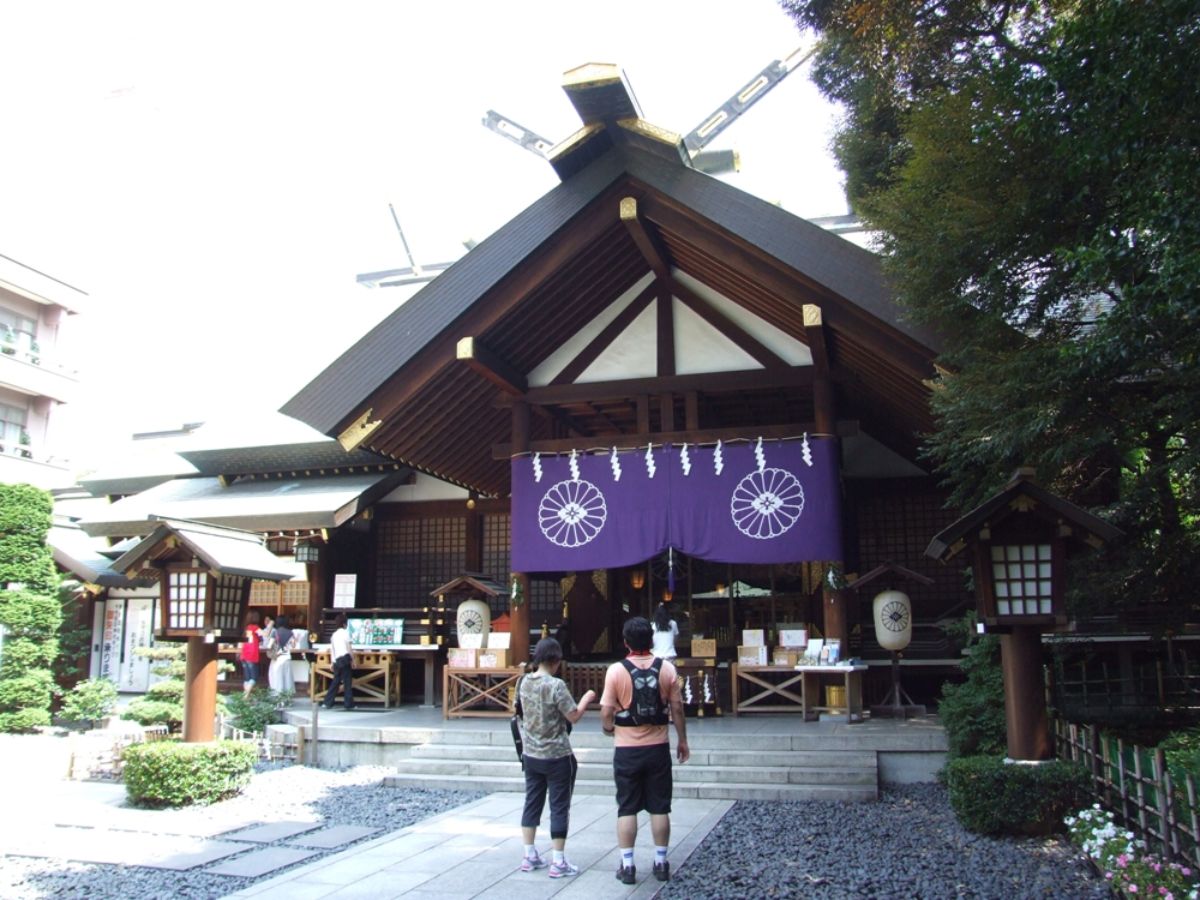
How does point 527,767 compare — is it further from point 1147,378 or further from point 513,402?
point 513,402

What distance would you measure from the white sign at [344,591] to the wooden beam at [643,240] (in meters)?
7.06

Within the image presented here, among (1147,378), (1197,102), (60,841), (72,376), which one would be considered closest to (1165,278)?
(1197,102)

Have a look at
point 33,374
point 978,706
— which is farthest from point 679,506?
point 33,374

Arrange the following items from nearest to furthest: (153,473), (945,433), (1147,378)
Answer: (1147,378) → (945,433) → (153,473)

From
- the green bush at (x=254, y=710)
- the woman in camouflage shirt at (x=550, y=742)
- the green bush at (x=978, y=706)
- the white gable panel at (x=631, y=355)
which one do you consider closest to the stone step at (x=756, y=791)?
the green bush at (x=978, y=706)

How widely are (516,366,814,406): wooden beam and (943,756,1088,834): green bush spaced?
21.0 ft

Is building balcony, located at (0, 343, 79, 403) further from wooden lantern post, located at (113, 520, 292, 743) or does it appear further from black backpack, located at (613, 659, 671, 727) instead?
black backpack, located at (613, 659, 671, 727)

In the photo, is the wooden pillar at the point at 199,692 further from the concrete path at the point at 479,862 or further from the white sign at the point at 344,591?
the white sign at the point at 344,591

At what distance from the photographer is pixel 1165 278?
15.1 ft

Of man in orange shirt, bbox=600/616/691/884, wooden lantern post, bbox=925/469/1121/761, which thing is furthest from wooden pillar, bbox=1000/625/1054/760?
man in orange shirt, bbox=600/616/691/884

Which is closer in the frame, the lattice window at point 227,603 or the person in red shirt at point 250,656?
the lattice window at point 227,603

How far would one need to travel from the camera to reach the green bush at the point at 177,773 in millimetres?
8430

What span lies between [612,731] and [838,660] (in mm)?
6023

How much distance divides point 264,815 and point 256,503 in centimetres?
851
